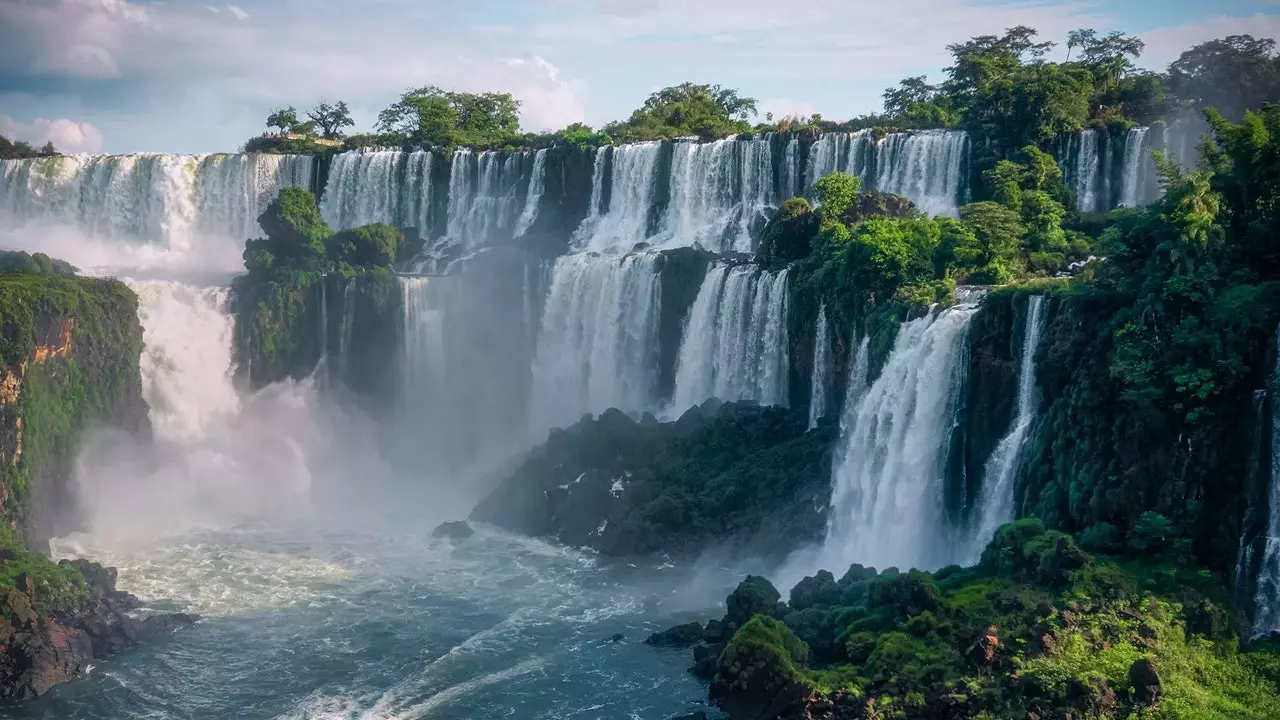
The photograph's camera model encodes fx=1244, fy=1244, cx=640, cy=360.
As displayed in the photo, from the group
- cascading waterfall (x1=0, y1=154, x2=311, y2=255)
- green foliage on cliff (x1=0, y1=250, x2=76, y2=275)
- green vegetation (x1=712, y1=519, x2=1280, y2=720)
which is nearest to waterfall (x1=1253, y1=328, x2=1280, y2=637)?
green vegetation (x1=712, y1=519, x2=1280, y2=720)

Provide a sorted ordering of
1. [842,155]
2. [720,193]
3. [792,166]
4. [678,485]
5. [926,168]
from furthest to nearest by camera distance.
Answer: [720,193] → [792,166] → [842,155] → [926,168] → [678,485]

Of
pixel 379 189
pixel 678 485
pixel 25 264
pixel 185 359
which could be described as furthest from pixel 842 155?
pixel 25 264

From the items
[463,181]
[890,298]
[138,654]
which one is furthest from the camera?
[463,181]

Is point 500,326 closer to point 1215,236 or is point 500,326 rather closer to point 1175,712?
point 1215,236

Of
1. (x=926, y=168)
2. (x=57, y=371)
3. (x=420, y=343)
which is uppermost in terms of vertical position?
(x=926, y=168)

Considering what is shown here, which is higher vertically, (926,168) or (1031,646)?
(926,168)

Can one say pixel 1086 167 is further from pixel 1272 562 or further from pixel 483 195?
pixel 483 195

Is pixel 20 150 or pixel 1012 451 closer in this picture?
pixel 1012 451

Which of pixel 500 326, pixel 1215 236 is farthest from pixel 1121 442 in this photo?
pixel 500 326
